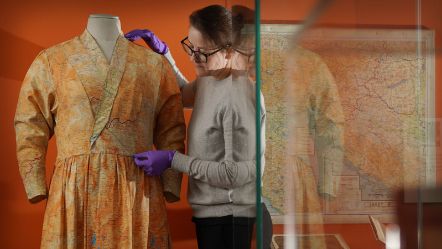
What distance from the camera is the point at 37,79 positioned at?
2.04 metres

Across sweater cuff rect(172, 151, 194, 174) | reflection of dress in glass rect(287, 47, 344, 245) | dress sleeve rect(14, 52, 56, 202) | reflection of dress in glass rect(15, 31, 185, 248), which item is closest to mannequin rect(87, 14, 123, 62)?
reflection of dress in glass rect(15, 31, 185, 248)

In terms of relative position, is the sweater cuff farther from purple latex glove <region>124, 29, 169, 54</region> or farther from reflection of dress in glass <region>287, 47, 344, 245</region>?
reflection of dress in glass <region>287, 47, 344, 245</region>

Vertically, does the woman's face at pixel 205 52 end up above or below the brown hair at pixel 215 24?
below

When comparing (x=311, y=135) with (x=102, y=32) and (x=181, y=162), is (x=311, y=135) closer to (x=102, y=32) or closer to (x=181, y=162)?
(x=181, y=162)

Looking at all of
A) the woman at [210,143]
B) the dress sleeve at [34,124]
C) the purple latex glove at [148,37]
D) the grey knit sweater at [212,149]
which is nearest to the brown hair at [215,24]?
the woman at [210,143]

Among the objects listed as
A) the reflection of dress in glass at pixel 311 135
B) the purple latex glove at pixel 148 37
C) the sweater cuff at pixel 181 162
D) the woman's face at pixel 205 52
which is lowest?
the sweater cuff at pixel 181 162

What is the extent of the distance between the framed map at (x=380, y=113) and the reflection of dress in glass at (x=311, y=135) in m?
0.01

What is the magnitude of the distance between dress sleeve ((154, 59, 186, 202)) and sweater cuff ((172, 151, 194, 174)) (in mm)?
107

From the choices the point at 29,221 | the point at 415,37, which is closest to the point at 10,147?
the point at 29,221

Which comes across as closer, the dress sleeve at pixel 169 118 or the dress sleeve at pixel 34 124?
the dress sleeve at pixel 34 124

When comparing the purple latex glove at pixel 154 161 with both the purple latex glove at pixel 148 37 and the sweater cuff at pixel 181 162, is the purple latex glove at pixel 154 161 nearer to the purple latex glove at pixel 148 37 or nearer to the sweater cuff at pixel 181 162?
the sweater cuff at pixel 181 162

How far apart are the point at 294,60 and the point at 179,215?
6.56 ft

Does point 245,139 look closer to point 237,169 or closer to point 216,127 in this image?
point 237,169

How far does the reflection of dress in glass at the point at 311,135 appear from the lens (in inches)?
33.9
